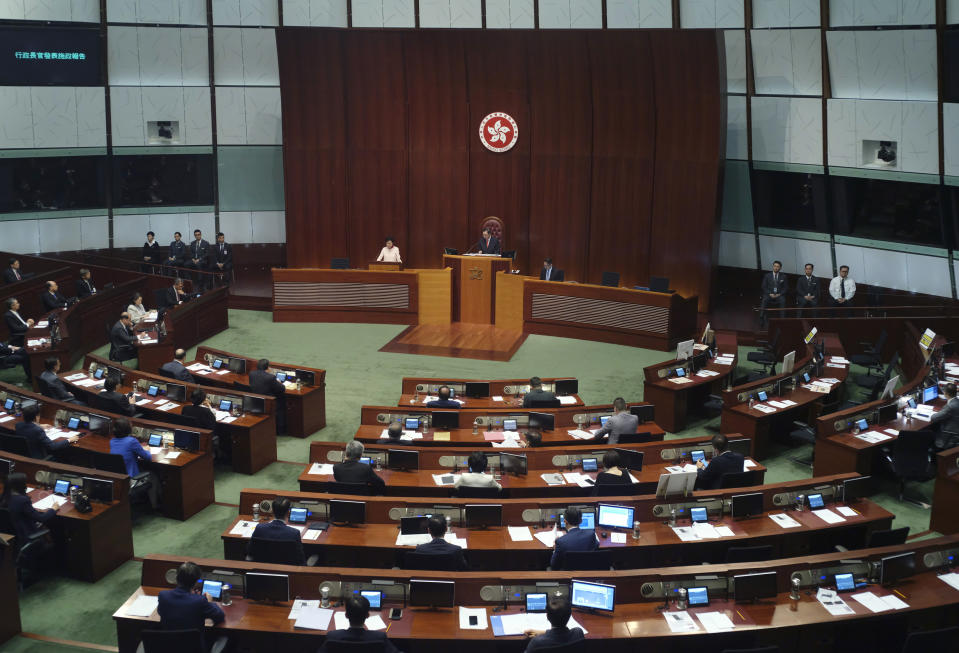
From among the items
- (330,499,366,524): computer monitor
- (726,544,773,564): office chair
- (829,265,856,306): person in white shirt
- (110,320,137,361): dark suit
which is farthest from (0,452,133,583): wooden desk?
(829,265,856,306): person in white shirt

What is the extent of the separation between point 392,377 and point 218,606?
7.44 meters

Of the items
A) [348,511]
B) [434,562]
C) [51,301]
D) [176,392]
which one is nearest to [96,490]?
[348,511]

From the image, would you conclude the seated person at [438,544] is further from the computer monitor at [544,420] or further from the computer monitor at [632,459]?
the computer monitor at [544,420]

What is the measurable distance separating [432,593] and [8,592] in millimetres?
3367

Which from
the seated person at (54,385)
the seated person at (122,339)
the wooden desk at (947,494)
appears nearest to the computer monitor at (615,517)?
the wooden desk at (947,494)

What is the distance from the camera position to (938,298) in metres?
15.0

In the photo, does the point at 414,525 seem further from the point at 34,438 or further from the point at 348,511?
the point at 34,438

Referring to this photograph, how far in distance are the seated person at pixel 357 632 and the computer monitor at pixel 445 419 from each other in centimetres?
438

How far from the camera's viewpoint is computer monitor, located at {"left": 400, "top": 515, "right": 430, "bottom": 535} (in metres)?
7.47

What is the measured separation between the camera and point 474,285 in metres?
16.4

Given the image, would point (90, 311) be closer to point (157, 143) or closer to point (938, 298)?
point (157, 143)

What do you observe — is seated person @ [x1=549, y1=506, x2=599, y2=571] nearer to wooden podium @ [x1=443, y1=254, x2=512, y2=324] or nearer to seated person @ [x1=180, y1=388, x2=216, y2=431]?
seated person @ [x1=180, y1=388, x2=216, y2=431]

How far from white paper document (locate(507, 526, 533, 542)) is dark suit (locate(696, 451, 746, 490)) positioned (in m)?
1.94

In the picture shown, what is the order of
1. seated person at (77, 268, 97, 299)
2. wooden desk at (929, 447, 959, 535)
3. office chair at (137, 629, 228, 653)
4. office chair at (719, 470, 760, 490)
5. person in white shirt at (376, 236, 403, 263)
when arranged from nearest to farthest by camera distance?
office chair at (137, 629, 228, 653), office chair at (719, 470, 760, 490), wooden desk at (929, 447, 959, 535), seated person at (77, 268, 97, 299), person in white shirt at (376, 236, 403, 263)
